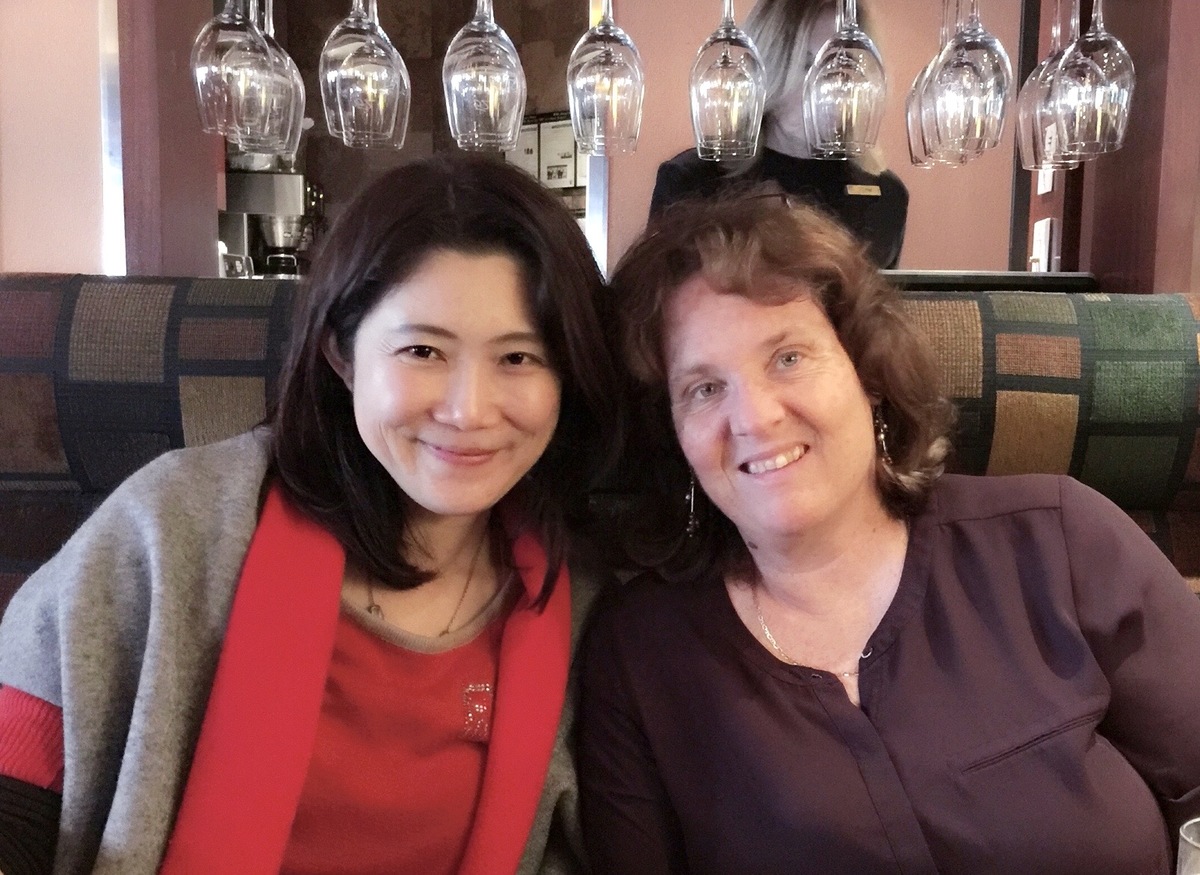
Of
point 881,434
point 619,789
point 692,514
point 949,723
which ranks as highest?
point 881,434

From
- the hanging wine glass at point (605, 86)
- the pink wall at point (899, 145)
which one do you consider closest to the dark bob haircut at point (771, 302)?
the hanging wine glass at point (605, 86)

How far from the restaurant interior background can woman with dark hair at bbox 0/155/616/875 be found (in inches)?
7.8

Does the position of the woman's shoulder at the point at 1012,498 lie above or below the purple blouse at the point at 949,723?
above

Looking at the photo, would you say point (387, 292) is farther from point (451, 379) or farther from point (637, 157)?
point (637, 157)

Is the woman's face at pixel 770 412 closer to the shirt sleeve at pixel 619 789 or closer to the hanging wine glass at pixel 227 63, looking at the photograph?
the shirt sleeve at pixel 619 789

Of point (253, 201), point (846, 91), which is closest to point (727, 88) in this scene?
point (846, 91)

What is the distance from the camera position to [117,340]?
120 cm

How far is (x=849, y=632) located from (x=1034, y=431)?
1.33 feet

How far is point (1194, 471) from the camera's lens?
4.01 ft

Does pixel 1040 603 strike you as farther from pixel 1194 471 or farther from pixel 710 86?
pixel 710 86

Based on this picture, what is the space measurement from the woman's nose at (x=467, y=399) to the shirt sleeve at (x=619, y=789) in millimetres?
327

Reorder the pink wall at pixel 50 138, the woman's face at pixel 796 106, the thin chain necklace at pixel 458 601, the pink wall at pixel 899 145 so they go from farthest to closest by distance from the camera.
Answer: the pink wall at pixel 899 145 → the pink wall at pixel 50 138 → the woman's face at pixel 796 106 → the thin chain necklace at pixel 458 601

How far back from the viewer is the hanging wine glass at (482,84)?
135 cm

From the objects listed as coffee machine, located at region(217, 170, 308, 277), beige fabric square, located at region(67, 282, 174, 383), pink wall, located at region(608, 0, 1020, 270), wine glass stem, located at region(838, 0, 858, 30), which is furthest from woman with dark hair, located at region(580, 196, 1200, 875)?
coffee machine, located at region(217, 170, 308, 277)
